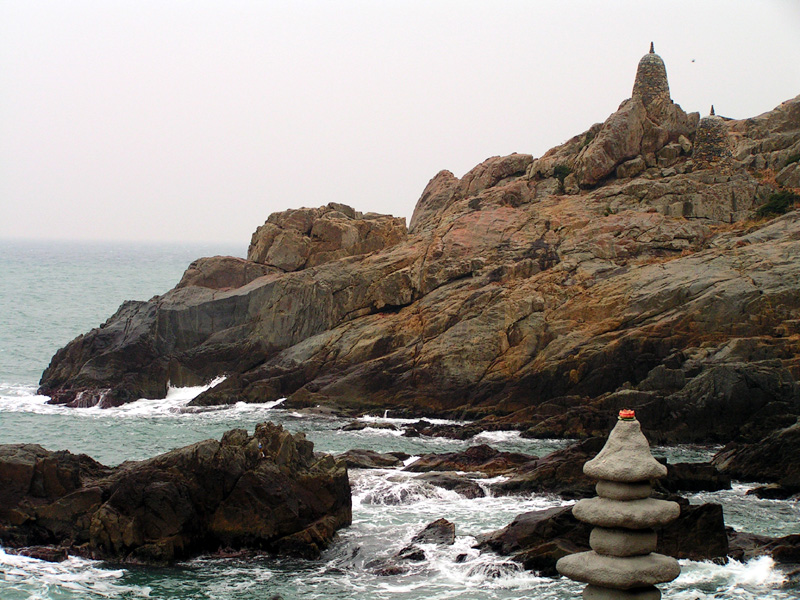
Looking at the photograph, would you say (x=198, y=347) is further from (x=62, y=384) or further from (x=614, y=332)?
(x=614, y=332)

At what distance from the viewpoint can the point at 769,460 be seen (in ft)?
117

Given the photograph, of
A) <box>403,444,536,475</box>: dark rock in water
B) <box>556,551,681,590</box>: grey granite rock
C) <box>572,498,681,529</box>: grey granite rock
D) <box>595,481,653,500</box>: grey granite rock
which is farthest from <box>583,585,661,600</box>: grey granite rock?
<box>403,444,536,475</box>: dark rock in water

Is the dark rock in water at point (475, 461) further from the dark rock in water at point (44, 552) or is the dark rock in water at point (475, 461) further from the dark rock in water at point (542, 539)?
the dark rock in water at point (44, 552)

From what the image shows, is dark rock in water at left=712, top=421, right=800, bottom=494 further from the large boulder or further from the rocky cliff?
the large boulder

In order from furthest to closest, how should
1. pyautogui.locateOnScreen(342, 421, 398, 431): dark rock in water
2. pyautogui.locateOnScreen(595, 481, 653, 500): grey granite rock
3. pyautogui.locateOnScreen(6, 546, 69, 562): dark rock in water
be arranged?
1. pyautogui.locateOnScreen(342, 421, 398, 431): dark rock in water
2. pyautogui.locateOnScreen(6, 546, 69, 562): dark rock in water
3. pyautogui.locateOnScreen(595, 481, 653, 500): grey granite rock

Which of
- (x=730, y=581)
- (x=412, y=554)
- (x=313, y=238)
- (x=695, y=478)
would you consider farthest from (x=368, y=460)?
(x=313, y=238)

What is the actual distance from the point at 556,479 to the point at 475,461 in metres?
4.42

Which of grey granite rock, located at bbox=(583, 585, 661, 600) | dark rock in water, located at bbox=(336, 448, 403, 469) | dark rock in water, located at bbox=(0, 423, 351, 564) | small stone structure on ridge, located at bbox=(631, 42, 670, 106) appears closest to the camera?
grey granite rock, located at bbox=(583, 585, 661, 600)

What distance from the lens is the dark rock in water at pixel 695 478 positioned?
33.4m

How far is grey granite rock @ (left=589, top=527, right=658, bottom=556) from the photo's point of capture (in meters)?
14.2

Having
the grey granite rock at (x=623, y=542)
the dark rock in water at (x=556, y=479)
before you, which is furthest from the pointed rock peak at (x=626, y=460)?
the dark rock in water at (x=556, y=479)

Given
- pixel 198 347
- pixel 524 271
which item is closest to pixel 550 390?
pixel 524 271

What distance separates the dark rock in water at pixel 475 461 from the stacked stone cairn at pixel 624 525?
852 inches

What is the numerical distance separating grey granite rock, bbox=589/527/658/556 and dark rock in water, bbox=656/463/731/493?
64.7ft
